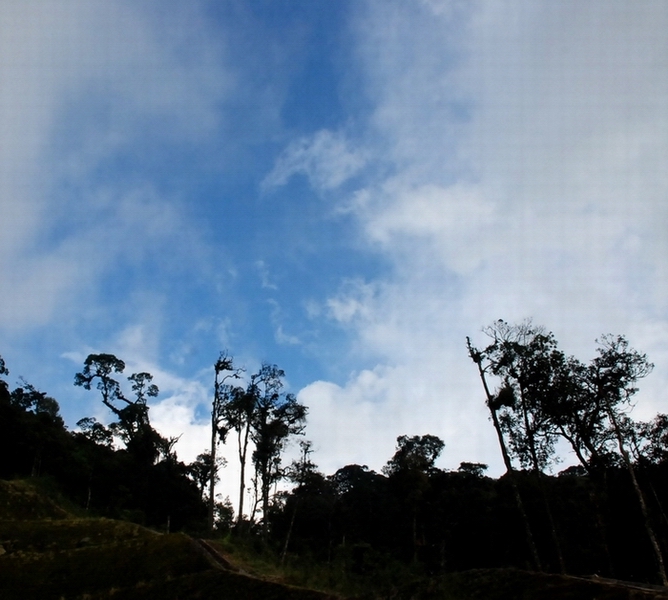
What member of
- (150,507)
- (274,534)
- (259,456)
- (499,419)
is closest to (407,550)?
(274,534)

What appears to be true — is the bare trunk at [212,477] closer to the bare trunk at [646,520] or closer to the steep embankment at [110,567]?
the steep embankment at [110,567]

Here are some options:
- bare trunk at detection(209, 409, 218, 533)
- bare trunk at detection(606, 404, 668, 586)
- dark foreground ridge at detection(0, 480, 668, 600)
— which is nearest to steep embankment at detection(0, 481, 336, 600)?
dark foreground ridge at detection(0, 480, 668, 600)

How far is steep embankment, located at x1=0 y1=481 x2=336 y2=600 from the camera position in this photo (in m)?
16.0

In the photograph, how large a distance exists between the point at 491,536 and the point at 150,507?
3030 cm

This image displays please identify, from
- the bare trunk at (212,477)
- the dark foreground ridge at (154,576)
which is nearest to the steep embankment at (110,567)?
the dark foreground ridge at (154,576)

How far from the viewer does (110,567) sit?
19.6 m

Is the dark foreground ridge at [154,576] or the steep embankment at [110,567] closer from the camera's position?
the dark foreground ridge at [154,576]

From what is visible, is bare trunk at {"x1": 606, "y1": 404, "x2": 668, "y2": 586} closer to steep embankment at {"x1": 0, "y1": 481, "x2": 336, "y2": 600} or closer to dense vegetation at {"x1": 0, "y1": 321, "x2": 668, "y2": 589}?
dense vegetation at {"x1": 0, "y1": 321, "x2": 668, "y2": 589}

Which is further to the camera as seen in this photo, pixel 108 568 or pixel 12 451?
pixel 12 451

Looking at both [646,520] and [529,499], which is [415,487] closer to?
[529,499]

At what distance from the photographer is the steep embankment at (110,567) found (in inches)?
629

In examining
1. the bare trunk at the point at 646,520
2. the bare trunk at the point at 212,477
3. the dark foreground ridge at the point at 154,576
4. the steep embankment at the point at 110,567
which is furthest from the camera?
the bare trunk at the point at 212,477

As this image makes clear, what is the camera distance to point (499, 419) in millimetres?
28234

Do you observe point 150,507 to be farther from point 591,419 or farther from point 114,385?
point 591,419
